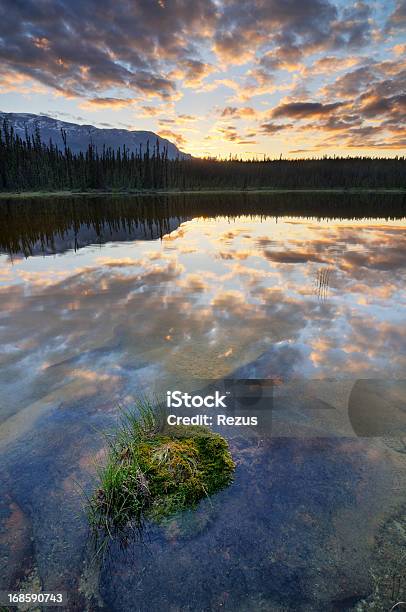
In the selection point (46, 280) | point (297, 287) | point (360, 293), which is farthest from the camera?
point (46, 280)

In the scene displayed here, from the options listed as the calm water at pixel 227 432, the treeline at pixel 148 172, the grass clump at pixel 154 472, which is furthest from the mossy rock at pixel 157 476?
the treeline at pixel 148 172

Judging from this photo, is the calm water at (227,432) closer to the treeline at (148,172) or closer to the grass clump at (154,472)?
the grass clump at (154,472)

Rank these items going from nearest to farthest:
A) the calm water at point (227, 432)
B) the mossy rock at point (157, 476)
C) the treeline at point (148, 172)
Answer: the calm water at point (227, 432), the mossy rock at point (157, 476), the treeline at point (148, 172)

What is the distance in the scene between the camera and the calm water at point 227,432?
289 cm

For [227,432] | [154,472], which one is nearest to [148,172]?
[227,432]

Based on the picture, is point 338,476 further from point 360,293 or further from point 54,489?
point 360,293

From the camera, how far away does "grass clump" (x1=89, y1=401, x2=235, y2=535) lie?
11.2 feet

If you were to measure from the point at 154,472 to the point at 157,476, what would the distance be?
7cm

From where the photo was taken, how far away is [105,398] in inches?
207

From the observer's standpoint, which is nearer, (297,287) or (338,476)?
(338,476)

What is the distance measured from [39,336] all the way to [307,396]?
217 inches

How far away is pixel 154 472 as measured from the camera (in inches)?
150

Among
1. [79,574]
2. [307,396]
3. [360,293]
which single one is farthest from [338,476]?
[360,293]

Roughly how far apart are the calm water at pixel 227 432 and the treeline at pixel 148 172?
245 ft
